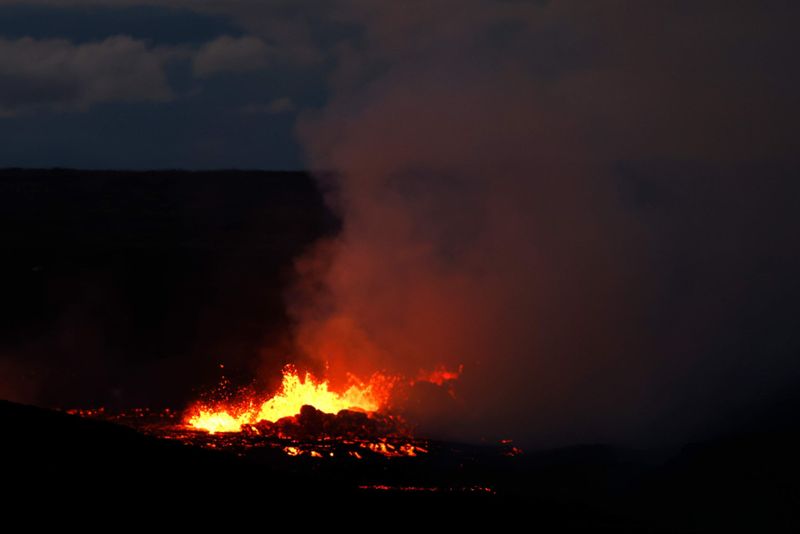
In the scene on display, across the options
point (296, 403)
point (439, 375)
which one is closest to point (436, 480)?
point (296, 403)

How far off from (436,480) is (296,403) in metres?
5.66

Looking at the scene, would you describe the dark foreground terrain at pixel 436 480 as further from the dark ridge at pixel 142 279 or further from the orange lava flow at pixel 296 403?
the dark ridge at pixel 142 279

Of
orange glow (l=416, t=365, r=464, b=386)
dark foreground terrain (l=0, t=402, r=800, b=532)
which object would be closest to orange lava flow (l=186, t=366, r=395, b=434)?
orange glow (l=416, t=365, r=464, b=386)

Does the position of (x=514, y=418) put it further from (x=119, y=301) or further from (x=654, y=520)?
(x=119, y=301)

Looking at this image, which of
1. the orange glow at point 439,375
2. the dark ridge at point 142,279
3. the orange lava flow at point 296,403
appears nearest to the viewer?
the orange lava flow at point 296,403

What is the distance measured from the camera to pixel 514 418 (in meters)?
20.8

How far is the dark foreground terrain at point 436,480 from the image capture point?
11.7 meters

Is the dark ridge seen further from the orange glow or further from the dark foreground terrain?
the dark foreground terrain

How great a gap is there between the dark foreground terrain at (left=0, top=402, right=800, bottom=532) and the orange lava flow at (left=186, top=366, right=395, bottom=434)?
10.8 ft

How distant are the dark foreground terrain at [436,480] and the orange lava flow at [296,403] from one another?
329cm

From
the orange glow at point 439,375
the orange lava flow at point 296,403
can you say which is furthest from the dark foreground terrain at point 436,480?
the orange glow at point 439,375

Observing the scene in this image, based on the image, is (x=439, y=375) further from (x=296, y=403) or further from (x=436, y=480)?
(x=436, y=480)

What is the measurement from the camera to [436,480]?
15438 mm

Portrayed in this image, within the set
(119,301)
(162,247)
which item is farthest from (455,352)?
(162,247)
